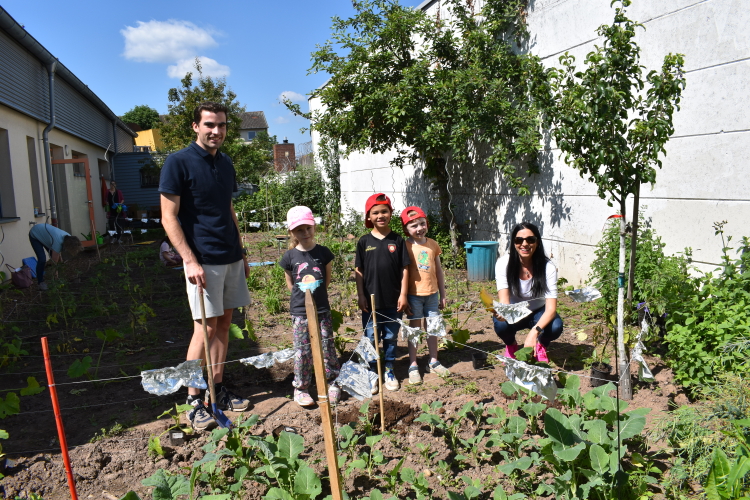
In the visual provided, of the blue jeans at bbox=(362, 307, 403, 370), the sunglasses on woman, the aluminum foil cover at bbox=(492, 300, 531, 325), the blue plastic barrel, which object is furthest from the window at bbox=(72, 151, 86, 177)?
the aluminum foil cover at bbox=(492, 300, 531, 325)

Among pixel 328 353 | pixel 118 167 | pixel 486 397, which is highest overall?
pixel 118 167

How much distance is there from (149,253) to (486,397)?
31.0ft

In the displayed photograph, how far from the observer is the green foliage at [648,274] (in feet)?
12.3

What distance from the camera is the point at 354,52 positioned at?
751 cm

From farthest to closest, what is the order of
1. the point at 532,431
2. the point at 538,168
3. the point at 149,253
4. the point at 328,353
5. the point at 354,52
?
the point at 149,253 < the point at 354,52 < the point at 538,168 < the point at 328,353 < the point at 532,431

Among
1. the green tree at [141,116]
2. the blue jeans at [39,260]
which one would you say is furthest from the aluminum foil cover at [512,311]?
the green tree at [141,116]

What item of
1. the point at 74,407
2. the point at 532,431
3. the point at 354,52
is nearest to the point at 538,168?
the point at 354,52

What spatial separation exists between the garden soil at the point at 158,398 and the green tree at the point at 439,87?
79.9 inches

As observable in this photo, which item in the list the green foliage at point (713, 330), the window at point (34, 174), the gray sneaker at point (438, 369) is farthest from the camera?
the window at point (34, 174)

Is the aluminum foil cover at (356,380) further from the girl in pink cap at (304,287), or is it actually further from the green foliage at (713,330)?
the green foliage at (713,330)

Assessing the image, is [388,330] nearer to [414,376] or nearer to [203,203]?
[414,376]

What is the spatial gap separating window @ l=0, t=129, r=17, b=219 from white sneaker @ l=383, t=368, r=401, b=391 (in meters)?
8.36

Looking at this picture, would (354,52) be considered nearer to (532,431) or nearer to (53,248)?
(53,248)

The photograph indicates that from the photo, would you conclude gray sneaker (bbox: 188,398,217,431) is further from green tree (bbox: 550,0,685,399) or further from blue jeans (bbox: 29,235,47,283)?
blue jeans (bbox: 29,235,47,283)
